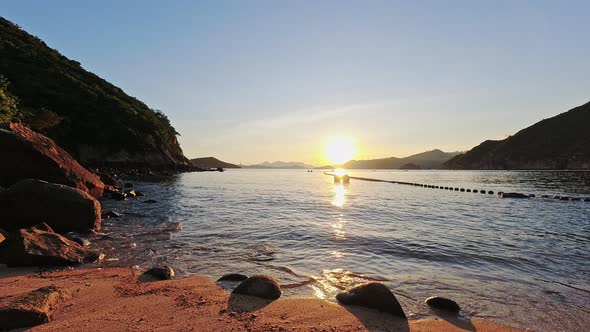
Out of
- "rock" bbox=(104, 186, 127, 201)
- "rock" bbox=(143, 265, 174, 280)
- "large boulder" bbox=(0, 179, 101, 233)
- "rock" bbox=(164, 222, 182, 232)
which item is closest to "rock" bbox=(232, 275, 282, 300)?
"rock" bbox=(143, 265, 174, 280)

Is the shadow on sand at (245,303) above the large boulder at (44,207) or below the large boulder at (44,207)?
below

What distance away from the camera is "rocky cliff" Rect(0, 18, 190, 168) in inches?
2608

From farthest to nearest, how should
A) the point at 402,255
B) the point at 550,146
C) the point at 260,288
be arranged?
the point at 550,146, the point at 402,255, the point at 260,288

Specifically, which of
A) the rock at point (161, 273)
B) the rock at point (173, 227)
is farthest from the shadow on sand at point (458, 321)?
the rock at point (173, 227)

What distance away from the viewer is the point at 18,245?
28.3 ft

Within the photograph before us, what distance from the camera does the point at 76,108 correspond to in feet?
239

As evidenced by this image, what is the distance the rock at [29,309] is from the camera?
487cm

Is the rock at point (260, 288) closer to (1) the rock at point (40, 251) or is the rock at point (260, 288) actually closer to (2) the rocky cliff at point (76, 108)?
(1) the rock at point (40, 251)

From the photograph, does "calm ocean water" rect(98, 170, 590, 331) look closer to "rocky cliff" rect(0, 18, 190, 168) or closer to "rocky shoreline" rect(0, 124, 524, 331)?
"rocky shoreline" rect(0, 124, 524, 331)

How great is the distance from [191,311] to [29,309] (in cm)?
243

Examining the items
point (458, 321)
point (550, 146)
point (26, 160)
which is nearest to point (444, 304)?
point (458, 321)

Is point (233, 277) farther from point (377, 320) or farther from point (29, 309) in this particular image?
point (29, 309)

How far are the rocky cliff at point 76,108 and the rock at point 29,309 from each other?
66690 millimetres

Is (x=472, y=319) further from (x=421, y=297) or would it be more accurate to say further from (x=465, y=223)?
(x=465, y=223)
